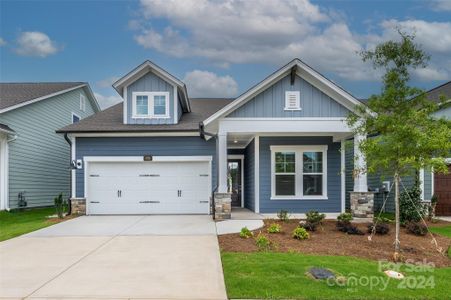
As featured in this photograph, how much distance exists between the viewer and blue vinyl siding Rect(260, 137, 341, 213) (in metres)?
14.6

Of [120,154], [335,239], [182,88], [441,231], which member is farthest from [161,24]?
[441,231]

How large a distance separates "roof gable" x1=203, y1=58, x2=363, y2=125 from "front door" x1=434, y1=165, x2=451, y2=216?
475cm

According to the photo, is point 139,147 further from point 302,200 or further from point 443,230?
point 443,230

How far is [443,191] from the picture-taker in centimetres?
1523

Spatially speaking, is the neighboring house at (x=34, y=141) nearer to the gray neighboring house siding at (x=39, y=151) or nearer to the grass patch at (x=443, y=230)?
the gray neighboring house siding at (x=39, y=151)

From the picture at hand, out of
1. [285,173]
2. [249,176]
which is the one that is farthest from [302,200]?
[249,176]

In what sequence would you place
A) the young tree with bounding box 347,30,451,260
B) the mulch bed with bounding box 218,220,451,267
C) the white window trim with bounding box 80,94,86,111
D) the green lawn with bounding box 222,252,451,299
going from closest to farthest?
the green lawn with bounding box 222,252,451,299 < the young tree with bounding box 347,30,451,260 < the mulch bed with bounding box 218,220,451,267 < the white window trim with bounding box 80,94,86,111

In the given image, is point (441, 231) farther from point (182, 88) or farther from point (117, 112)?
point (117, 112)

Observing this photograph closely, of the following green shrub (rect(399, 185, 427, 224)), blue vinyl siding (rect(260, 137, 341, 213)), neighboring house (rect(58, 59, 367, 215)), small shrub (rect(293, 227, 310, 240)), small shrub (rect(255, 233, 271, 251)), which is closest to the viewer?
small shrub (rect(255, 233, 271, 251))

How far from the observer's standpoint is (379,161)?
8188 mm

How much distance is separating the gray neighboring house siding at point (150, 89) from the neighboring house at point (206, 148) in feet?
0.13

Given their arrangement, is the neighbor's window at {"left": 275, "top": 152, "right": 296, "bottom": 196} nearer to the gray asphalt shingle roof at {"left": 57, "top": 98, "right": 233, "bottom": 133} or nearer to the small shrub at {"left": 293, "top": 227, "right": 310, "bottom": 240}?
the gray asphalt shingle roof at {"left": 57, "top": 98, "right": 233, "bottom": 133}

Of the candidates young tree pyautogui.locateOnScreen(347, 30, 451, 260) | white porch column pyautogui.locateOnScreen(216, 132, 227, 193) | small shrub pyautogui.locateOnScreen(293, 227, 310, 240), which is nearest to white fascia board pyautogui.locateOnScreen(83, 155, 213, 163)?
white porch column pyautogui.locateOnScreen(216, 132, 227, 193)

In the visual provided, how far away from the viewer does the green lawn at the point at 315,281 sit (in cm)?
558
